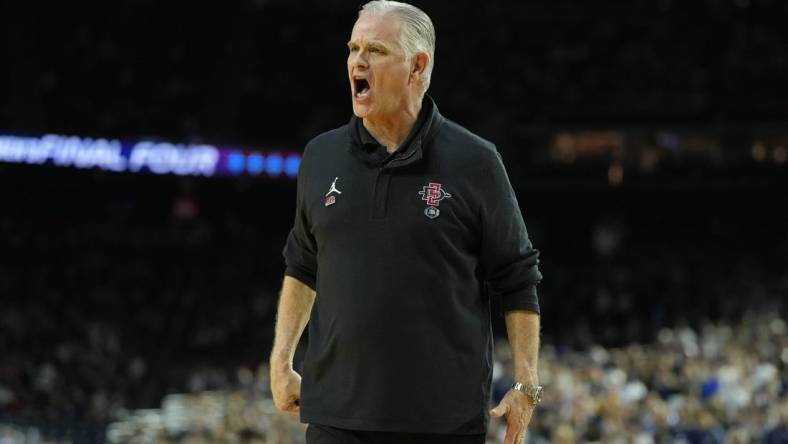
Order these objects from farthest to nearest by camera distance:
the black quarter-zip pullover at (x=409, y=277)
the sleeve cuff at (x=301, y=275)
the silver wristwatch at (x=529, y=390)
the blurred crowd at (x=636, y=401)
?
the blurred crowd at (x=636, y=401) < the sleeve cuff at (x=301, y=275) < the silver wristwatch at (x=529, y=390) < the black quarter-zip pullover at (x=409, y=277)

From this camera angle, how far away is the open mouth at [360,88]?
3113 mm

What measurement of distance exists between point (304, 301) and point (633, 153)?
2198cm

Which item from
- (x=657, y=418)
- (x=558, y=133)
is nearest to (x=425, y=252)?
Answer: (x=657, y=418)

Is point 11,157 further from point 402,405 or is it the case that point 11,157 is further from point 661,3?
point 402,405

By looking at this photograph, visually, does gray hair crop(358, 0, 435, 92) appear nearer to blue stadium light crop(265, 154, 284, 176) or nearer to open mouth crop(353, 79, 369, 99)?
open mouth crop(353, 79, 369, 99)

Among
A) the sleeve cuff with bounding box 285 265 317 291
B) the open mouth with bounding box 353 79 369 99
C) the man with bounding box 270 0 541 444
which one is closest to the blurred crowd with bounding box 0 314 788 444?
the sleeve cuff with bounding box 285 265 317 291

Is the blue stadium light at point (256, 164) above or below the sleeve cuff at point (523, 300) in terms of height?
above

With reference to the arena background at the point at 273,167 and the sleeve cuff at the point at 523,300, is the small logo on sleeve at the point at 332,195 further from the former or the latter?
the arena background at the point at 273,167

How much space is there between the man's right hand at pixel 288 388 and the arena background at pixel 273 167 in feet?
56.8

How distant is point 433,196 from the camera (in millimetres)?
3072

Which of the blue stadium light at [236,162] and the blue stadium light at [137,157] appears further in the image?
the blue stadium light at [236,162]

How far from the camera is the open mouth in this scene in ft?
10.2

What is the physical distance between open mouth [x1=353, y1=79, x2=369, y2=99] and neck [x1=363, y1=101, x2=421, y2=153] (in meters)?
0.09

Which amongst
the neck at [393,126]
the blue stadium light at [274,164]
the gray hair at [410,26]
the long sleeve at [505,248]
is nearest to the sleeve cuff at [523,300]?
the long sleeve at [505,248]
